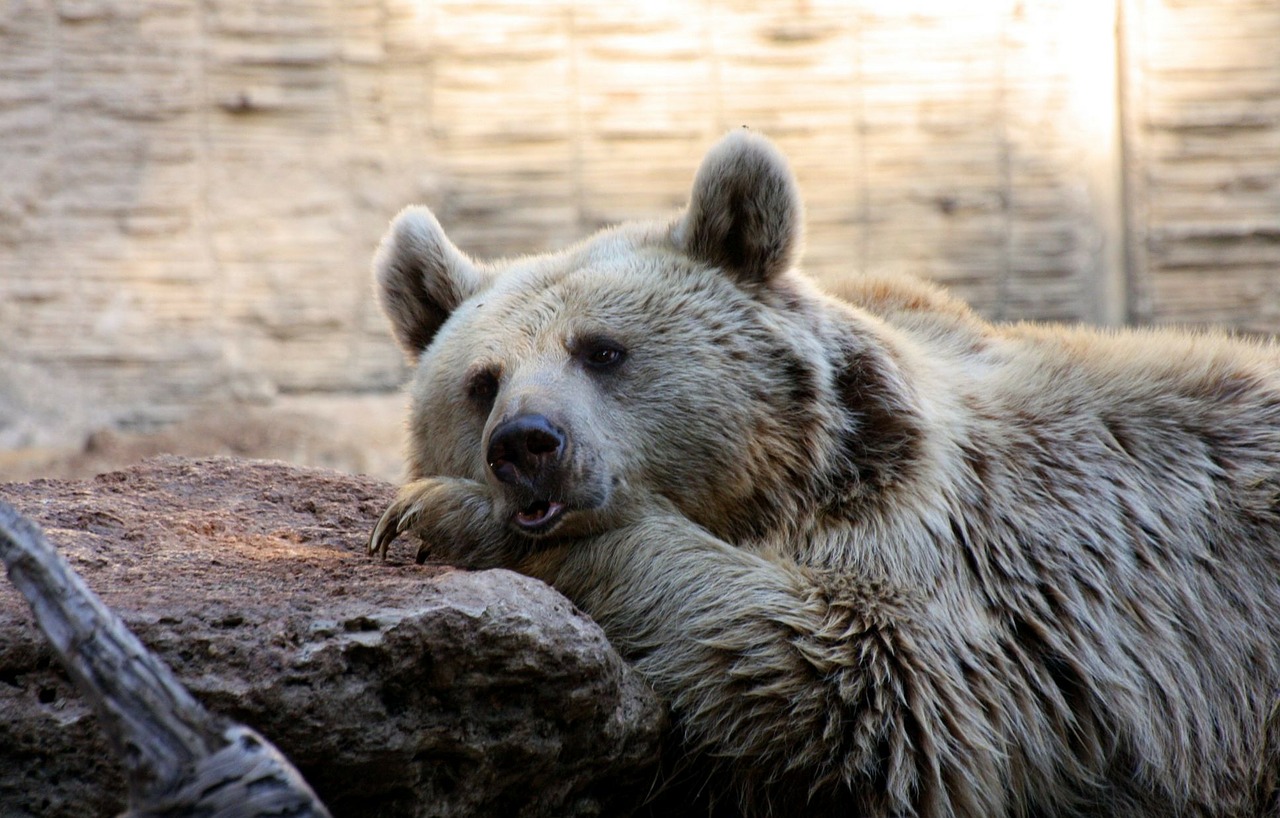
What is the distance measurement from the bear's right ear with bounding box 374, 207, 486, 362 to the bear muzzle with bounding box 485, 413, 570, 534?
1.14 m

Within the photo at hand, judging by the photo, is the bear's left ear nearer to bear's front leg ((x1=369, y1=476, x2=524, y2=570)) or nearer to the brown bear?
the brown bear

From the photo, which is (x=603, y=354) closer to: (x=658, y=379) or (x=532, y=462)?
(x=658, y=379)

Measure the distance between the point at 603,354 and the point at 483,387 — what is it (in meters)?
0.38

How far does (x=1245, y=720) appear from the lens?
12.4 ft

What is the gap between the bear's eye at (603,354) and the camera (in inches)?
151

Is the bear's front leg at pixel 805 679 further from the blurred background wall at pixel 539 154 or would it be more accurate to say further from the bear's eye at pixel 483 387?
the blurred background wall at pixel 539 154

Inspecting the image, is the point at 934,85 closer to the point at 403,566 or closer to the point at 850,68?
the point at 850,68

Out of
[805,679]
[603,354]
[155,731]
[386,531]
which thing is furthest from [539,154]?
[155,731]

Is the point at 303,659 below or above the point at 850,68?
below

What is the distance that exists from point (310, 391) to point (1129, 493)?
5808 millimetres

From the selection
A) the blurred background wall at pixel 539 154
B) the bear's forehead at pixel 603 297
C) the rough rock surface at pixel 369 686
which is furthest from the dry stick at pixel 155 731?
the blurred background wall at pixel 539 154

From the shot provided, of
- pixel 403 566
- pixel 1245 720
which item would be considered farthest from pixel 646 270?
pixel 1245 720

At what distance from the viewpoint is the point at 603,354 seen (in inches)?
152

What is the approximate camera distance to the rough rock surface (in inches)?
108
